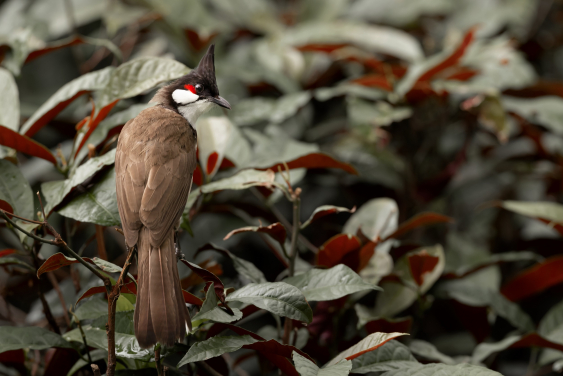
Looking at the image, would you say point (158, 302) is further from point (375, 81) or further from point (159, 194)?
point (375, 81)

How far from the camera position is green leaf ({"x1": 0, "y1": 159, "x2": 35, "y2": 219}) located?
4.47 ft

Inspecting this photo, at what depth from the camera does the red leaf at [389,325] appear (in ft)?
5.01

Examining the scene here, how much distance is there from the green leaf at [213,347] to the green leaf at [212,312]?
2.3 inches

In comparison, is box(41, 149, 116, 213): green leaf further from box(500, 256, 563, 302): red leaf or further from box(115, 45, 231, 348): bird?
box(500, 256, 563, 302): red leaf

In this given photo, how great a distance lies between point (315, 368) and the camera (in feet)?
3.66

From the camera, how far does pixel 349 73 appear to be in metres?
2.72

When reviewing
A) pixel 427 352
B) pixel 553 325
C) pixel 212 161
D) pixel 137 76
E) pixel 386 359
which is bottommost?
pixel 553 325

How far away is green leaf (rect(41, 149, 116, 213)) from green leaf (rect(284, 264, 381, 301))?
582 millimetres

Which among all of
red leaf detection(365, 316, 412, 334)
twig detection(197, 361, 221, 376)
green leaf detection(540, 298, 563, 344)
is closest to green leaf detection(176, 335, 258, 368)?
twig detection(197, 361, 221, 376)

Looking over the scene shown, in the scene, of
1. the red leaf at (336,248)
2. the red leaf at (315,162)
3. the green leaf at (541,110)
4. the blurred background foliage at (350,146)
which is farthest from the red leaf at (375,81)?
the red leaf at (336,248)

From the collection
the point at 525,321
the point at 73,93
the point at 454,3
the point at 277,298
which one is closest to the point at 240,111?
the point at 73,93

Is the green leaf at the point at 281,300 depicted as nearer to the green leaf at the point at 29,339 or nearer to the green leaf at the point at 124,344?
the green leaf at the point at 124,344

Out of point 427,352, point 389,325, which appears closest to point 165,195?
point 389,325

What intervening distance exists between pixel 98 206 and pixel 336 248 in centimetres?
66
